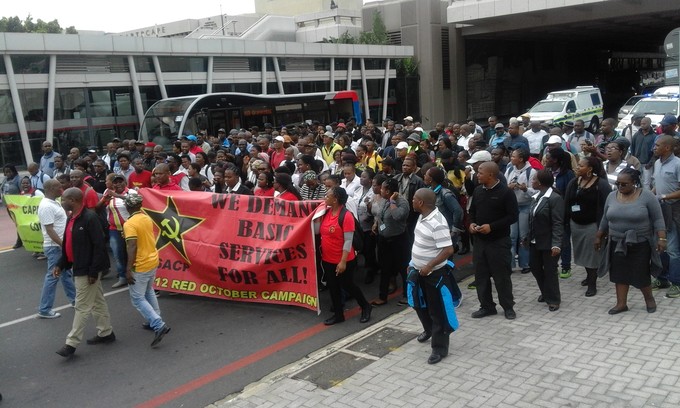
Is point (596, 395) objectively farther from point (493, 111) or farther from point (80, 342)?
point (493, 111)

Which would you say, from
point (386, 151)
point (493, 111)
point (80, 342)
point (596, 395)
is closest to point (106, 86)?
point (386, 151)

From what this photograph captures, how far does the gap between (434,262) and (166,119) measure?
53.8 ft

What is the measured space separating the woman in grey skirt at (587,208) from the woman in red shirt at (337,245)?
2682mm

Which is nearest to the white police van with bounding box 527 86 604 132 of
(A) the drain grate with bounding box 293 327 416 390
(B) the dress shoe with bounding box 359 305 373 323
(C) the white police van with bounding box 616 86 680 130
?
(C) the white police van with bounding box 616 86 680 130

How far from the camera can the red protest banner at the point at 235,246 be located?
731 cm

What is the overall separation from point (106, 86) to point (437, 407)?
880 inches

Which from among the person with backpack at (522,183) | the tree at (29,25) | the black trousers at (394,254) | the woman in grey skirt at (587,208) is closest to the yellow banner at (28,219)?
the black trousers at (394,254)

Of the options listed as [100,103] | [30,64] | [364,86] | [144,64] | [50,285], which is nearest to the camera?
[50,285]

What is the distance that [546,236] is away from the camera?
6734 mm

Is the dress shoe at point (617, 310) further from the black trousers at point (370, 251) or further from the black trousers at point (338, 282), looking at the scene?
the black trousers at point (370, 251)

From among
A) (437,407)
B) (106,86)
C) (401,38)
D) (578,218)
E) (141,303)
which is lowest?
(437,407)

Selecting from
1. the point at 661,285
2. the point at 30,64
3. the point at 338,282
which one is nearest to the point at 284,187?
the point at 338,282

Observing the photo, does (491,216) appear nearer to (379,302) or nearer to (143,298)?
(379,302)

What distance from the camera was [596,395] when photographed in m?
4.89
